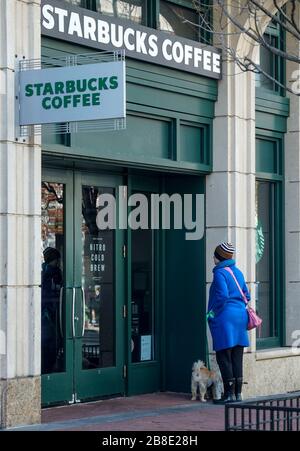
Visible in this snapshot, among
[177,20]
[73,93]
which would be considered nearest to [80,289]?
[73,93]

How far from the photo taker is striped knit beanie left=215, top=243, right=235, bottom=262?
12695mm

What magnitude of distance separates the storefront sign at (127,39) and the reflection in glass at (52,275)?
1775 mm

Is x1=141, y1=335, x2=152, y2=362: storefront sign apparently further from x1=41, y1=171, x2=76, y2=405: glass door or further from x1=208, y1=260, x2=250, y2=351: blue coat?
x1=41, y1=171, x2=76, y2=405: glass door

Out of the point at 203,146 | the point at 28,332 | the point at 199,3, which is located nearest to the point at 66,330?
the point at 28,332

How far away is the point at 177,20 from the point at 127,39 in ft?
5.12

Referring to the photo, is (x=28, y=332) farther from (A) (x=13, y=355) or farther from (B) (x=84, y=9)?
(B) (x=84, y=9)

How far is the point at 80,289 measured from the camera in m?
12.6

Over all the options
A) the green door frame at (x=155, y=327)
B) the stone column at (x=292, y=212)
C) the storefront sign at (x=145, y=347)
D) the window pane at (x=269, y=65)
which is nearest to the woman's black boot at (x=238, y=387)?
the green door frame at (x=155, y=327)

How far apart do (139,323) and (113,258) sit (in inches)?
39.4

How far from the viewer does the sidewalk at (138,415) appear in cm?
1086

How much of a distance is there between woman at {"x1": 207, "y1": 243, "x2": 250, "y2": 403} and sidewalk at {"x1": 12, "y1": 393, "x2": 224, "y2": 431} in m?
0.43

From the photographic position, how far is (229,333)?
12500mm

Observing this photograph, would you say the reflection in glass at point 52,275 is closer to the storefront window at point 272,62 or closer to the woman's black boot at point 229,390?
the woman's black boot at point 229,390

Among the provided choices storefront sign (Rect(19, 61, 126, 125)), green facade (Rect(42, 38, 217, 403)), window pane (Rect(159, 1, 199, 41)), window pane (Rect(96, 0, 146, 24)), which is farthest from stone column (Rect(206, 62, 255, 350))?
storefront sign (Rect(19, 61, 126, 125))
